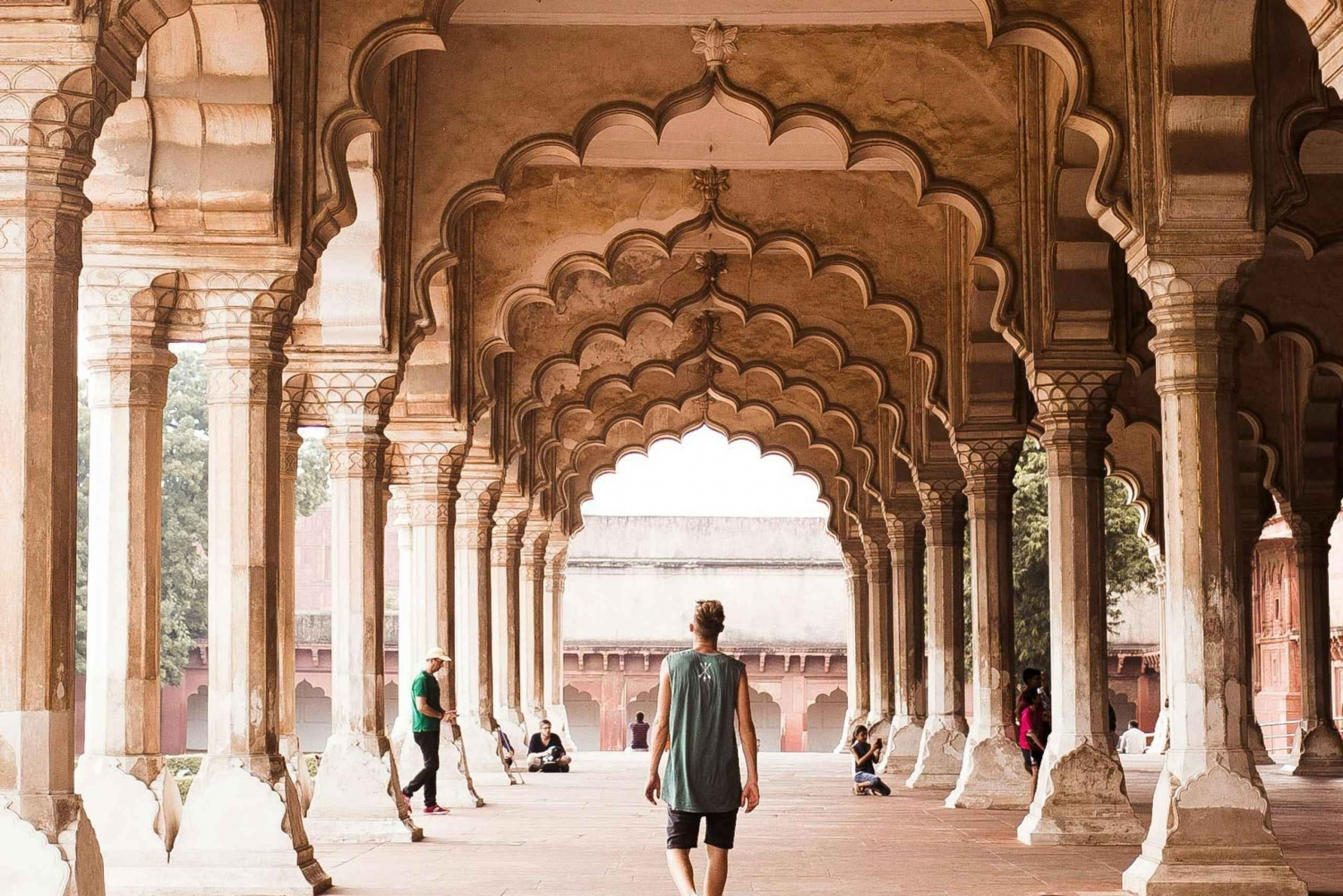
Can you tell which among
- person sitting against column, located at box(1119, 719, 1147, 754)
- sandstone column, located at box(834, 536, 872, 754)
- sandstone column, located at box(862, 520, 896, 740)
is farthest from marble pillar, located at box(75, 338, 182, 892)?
person sitting against column, located at box(1119, 719, 1147, 754)

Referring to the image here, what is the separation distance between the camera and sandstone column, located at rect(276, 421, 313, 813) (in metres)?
12.8

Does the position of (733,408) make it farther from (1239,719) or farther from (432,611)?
(1239,719)

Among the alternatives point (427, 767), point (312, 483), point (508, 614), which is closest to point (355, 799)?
point (427, 767)

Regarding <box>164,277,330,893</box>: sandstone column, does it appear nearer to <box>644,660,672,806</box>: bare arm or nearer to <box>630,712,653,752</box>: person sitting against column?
<box>644,660,672,806</box>: bare arm

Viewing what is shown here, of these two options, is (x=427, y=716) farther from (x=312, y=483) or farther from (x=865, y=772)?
→ (x=312, y=483)

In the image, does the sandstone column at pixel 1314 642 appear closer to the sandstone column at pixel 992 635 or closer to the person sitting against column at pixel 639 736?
the sandstone column at pixel 992 635

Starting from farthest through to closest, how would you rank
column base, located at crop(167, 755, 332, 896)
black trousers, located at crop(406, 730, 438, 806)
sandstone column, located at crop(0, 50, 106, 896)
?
1. black trousers, located at crop(406, 730, 438, 806)
2. column base, located at crop(167, 755, 332, 896)
3. sandstone column, located at crop(0, 50, 106, 896)

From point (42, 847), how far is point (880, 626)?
73.5 ft

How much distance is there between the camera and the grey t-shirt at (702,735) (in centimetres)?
724

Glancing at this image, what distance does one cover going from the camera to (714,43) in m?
13.5

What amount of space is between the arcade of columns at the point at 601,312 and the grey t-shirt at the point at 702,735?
2.30 m

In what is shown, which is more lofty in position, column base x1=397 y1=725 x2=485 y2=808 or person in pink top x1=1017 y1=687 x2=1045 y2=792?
person in pink top x1=1017 y1=687 x2=1045 y2=792

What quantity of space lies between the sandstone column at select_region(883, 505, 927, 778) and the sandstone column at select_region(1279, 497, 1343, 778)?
4.85 metres

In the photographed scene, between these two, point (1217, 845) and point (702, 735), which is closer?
→ point (702, 735)
